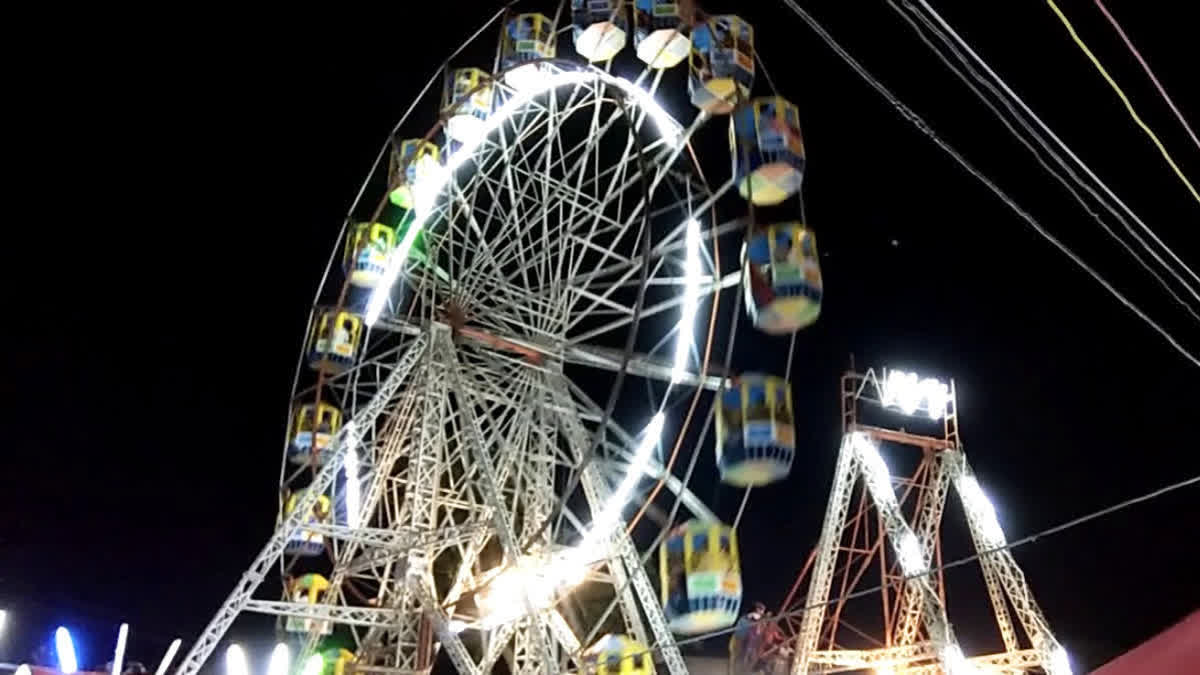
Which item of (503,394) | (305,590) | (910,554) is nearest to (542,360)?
(503,394)

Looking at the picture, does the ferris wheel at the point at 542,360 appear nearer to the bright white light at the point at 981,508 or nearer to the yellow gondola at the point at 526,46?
the yellow gondola at the point at 526,46

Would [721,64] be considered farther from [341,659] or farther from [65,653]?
[65,653]

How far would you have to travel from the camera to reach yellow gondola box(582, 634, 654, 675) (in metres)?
12.5

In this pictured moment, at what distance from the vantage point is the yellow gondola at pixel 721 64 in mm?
13930

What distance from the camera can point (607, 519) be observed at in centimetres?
1334

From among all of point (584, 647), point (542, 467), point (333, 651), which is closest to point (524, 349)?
point (542, 467)

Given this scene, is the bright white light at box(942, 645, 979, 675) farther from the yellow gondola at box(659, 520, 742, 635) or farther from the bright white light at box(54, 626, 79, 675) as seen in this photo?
the bright white light at box(54, 626, 79, 675)

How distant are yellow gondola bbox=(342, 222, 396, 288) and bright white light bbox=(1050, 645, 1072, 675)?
62.4 feet

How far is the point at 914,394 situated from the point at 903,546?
14.4 ft

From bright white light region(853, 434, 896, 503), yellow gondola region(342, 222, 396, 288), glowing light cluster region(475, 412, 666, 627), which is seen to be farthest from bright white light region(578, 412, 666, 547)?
bright white light region(853, 434, 896, 503)

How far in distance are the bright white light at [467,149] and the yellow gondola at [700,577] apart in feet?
19.5

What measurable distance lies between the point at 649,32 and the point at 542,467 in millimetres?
6525

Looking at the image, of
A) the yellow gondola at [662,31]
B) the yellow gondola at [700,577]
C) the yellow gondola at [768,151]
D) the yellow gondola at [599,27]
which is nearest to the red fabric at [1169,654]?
the yellow gondola at [700,577]

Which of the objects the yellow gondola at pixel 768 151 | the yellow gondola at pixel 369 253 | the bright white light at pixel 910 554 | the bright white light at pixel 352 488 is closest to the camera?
the yellow gondola at pixel 768 151
